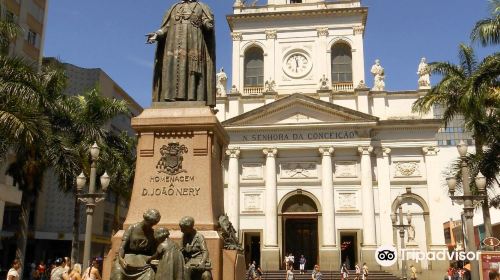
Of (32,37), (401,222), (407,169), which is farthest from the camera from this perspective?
(407,169)

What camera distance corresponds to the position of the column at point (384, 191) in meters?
34.5

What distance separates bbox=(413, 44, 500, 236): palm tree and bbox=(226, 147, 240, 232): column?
14.9 metres

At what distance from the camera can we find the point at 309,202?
3600 cm

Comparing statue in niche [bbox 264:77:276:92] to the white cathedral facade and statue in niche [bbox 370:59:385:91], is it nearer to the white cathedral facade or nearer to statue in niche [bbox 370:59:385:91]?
the white cathedral facade

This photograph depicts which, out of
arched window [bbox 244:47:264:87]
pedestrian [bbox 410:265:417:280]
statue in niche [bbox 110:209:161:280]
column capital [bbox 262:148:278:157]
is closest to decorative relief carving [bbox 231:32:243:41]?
arched window [bbox 244:47:264:87]

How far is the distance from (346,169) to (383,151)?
2880mm

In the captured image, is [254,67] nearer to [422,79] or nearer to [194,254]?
[422,79]

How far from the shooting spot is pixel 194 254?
6449 millimetres

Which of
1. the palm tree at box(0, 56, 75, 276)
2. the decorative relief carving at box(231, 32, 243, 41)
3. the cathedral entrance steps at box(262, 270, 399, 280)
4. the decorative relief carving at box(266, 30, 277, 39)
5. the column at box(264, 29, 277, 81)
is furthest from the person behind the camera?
the decorative relief carving at box(231, 32, 243, 41)

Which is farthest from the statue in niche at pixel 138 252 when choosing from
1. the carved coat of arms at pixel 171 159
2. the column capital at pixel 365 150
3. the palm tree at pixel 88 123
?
the column capital at pixel 365 150

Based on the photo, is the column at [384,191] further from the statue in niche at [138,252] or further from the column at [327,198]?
the statue in niche at [138,252]

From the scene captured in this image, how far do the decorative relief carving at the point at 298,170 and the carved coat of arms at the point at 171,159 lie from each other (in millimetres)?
28382

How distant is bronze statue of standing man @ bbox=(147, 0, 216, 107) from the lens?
868 centimetres

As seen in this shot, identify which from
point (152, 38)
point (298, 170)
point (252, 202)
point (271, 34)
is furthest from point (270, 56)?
point (152, 38)
